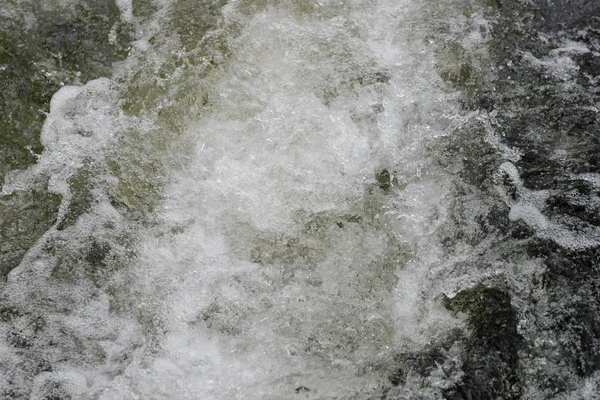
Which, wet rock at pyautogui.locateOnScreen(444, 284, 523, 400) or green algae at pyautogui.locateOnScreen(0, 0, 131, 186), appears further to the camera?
green algae at pyautogui.locateOnScreen(0, 0, 131, 186)

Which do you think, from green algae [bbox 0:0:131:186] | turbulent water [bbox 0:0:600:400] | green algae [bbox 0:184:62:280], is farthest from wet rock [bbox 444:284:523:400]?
green algae [bbox 0:0:131:186]

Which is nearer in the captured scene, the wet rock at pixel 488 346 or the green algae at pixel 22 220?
the wet rock at pixel 488 346

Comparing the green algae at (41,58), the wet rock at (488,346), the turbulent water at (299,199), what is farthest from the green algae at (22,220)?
the wet rock at (488,346)

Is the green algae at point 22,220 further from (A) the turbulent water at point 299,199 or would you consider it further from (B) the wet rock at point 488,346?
(B) the wet rock at point 488,346

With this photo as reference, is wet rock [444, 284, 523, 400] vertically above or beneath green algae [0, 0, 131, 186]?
beneath

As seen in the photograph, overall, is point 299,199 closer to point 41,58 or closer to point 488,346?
point 488,346

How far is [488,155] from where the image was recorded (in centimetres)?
259

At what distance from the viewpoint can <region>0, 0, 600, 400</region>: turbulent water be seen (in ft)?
6.93

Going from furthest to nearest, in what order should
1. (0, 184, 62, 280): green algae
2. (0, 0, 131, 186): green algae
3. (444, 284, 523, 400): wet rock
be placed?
1. (0, 0, 131, 186): green algae
2. (0, 184, 62, 280): green algae
3. (444, 284, 523, 400): wet rock

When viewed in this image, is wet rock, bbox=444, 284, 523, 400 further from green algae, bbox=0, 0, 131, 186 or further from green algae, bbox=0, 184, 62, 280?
green algae, bbox=0, 0, 131, 186

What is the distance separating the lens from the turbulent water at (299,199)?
211cm

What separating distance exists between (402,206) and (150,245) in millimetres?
1017

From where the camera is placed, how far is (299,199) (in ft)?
8.13

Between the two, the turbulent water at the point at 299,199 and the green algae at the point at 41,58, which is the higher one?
the green algae at the point at 41,58
